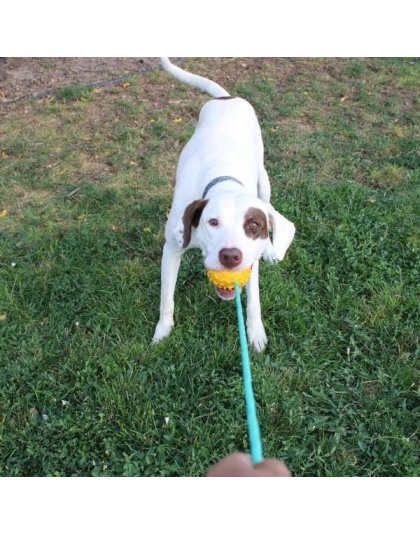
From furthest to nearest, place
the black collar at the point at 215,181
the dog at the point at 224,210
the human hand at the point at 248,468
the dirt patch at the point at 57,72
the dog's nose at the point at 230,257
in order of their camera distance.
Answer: the dirt patch at the point at 57,72, the black collar at the point at 215,181, the dog at the point at 224,210, the dog's nose at the point at 230,257, the human hand at the point at 248,468

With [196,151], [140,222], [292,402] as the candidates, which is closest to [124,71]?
[140,222]

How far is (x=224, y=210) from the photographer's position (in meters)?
2.80

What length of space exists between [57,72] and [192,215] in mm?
5116

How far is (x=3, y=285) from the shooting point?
3.93 metres

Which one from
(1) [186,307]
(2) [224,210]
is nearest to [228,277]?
(2) [224,210]

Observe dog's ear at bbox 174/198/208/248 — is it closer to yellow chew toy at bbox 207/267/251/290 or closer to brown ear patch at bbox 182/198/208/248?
brown ear patch at bbox 182/198/208/248

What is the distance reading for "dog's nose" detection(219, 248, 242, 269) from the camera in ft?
8.66

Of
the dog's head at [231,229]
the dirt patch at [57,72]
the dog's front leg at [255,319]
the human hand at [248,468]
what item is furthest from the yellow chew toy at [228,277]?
the dirt patch at [57,72]

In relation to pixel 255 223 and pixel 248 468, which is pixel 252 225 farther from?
pixel 248 468

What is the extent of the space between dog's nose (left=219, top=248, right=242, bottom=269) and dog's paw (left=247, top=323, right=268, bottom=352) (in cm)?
97

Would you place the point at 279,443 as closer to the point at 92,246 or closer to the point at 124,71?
the point at 92,246

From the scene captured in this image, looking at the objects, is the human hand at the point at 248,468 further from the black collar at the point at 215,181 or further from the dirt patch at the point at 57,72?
the dirt patch at the point at 57,72

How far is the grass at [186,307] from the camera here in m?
2.89

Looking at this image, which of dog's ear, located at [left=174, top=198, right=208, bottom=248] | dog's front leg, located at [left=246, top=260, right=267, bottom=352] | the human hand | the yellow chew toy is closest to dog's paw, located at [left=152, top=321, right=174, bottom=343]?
dog's front leg, located at [left=246, top=260, right=267, bottom=352]
